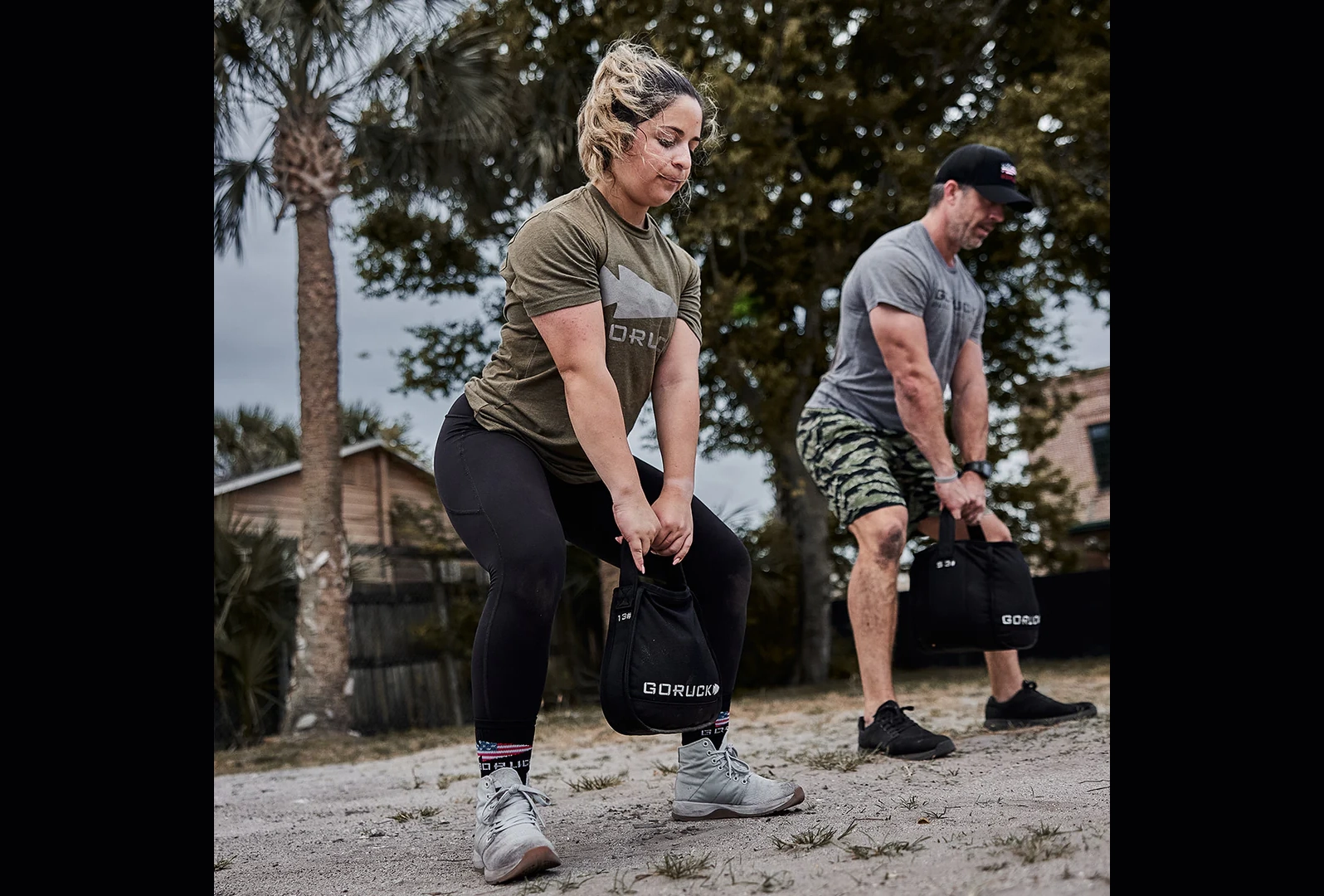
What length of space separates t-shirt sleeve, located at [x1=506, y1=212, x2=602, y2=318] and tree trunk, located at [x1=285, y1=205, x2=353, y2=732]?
790 cm

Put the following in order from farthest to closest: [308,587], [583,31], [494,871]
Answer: [583,31]
[308,587]
[494,871]

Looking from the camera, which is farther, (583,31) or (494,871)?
(583,31)

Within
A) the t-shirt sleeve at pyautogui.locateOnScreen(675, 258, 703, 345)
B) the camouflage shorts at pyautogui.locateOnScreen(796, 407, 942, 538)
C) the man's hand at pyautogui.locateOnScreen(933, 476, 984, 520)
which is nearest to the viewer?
the t-shirt sleeve at pyautogui.locateOnScreen(675, 258, 703, 345)

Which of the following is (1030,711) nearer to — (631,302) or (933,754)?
(933,754)

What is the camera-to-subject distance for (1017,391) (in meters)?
15.0

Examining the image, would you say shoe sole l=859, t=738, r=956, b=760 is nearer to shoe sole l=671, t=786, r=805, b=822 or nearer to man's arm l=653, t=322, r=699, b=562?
shoe sole l=671, t=786, r=805, b=822

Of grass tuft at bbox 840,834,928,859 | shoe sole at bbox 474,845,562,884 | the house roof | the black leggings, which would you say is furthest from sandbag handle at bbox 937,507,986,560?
the house roof

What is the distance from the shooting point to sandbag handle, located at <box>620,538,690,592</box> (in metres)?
2.69

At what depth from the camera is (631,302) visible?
2.81 metres

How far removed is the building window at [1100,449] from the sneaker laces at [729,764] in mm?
28672

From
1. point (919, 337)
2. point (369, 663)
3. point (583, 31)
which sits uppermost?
point (583, 31)
